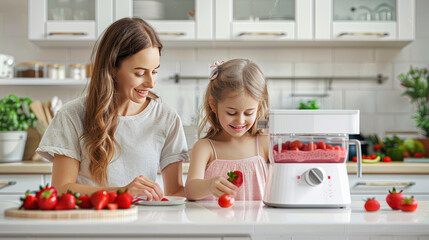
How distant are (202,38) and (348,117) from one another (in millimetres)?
1651

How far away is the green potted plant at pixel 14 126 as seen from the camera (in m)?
2.60

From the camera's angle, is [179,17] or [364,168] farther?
[179,17]

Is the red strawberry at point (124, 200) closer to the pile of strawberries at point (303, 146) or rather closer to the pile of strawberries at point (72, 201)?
the pile of strawberries at point (72, 201)

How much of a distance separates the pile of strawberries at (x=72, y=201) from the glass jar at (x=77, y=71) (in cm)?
192

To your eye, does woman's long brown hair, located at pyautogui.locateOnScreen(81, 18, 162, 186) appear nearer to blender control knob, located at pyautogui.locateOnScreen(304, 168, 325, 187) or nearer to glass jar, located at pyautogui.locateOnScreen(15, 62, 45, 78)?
blender control knob, located at pyautogui.locateOnScreen(304, 168, 325, 187)

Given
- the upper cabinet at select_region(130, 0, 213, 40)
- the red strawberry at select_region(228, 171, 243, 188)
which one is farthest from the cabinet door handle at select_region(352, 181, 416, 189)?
the red strawberry at select_region(228, 171, 243, 188)

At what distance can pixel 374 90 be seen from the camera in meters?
3.10

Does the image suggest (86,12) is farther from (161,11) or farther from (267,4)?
Answer: (267,4)

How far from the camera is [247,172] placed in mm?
1605

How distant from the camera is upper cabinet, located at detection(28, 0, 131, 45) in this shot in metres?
2.78

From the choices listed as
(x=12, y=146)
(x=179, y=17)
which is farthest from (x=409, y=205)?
(x=12, y=146)

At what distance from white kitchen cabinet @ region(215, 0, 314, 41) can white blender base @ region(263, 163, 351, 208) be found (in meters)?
1.59

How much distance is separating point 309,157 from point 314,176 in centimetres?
5

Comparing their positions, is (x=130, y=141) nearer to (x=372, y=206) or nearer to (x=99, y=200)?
(x=99, y=200)
